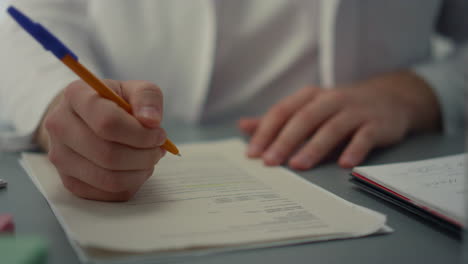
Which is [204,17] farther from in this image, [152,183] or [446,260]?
[446,260]

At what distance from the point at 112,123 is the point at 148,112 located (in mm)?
28

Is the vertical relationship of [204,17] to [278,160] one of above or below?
above

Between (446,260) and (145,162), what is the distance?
0.23 meters

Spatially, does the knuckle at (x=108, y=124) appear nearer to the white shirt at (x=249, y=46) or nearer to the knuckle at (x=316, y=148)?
the knuckle at (x=316, y=148)

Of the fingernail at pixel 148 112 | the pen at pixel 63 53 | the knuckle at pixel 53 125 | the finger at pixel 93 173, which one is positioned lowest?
the finger at pixel 93 173

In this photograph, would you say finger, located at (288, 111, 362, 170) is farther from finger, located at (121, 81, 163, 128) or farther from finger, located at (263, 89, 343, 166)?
finger, located at (121, 81, 163, 128)

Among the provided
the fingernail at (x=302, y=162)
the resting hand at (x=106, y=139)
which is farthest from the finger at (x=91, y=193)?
the fingernail at (x=302, y=162)

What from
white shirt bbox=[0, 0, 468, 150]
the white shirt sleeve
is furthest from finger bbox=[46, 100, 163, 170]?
white shirt bbox=[0, 0, 468, 150]

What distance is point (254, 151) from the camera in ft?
1.68

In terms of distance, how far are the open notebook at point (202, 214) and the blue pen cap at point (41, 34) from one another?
122 mm

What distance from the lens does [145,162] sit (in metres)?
0.32

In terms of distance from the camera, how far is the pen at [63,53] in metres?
0.28

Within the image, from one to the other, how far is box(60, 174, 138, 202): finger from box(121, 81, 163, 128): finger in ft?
0.23

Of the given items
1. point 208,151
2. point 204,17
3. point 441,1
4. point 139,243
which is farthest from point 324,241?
point 441,1
